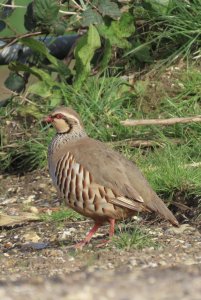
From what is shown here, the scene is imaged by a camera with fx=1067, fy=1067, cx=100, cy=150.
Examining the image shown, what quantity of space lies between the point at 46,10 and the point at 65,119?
64.4 inches

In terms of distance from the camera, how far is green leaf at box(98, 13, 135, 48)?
29.5 feet

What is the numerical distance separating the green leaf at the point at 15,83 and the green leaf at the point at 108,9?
938mm

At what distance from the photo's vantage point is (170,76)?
9188 mm

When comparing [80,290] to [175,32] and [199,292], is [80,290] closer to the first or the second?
[199,292]

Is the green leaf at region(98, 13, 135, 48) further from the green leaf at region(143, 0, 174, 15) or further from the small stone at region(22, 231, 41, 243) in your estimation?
the small stone at region(22, 231, 41, 243)

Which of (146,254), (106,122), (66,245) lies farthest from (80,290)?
(106,122)

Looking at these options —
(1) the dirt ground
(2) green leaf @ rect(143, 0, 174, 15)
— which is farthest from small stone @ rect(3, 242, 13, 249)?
(2) green leaf @ rect(143, 0, 174, 15)

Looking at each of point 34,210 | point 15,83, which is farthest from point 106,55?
point 34,210

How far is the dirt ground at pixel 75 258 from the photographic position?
4988 mm

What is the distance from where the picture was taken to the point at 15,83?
29.8 ft

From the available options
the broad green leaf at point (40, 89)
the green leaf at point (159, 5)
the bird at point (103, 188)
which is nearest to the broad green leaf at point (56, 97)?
the broad green leaf at point (40, 89)

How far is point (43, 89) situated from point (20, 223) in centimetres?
156

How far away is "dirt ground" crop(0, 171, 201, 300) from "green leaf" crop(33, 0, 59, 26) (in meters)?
1.27

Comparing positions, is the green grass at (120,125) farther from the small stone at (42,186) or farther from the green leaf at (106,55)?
the small stone at (42,186)
